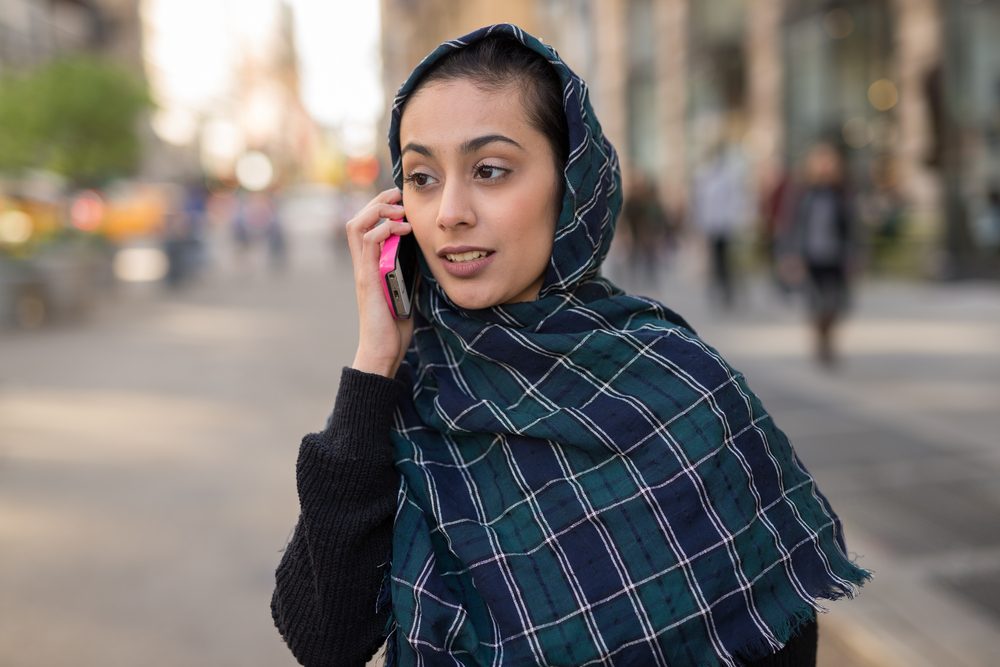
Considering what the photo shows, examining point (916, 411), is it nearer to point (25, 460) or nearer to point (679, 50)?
point (25, 460)

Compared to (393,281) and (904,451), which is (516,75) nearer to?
(393,281)

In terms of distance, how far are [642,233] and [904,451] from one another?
33.2 feet

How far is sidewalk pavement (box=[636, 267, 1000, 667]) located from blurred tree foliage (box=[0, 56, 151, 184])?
11.6 meters

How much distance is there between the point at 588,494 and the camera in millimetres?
1722

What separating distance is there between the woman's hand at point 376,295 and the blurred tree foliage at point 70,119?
1793cm

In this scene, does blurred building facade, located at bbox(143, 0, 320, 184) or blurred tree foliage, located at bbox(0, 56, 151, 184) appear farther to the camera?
blurred building facade, located at bbox(143, 0, 320, 184)

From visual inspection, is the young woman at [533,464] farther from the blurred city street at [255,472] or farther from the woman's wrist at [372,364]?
the blurred city street at [255,472]

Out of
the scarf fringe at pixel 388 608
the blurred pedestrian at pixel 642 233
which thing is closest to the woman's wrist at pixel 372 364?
the scarf fringe at pixel 388 608

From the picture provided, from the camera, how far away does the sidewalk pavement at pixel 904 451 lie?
3.86 meters

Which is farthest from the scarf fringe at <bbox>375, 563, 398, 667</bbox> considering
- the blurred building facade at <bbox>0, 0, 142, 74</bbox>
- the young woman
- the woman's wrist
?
the blurred building facade at <bbox>0, 0, 142, 74</bbox>

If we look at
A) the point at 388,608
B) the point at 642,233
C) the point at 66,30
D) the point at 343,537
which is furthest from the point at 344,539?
the point at 66,30

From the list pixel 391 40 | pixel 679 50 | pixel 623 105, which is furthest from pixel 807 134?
pixel 391 40

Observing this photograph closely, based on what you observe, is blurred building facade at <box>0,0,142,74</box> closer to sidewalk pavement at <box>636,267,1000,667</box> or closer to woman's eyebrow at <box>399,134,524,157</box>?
sidewalk pavement at <box>636,267,1000,667</box>

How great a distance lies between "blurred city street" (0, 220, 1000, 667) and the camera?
405 cm
